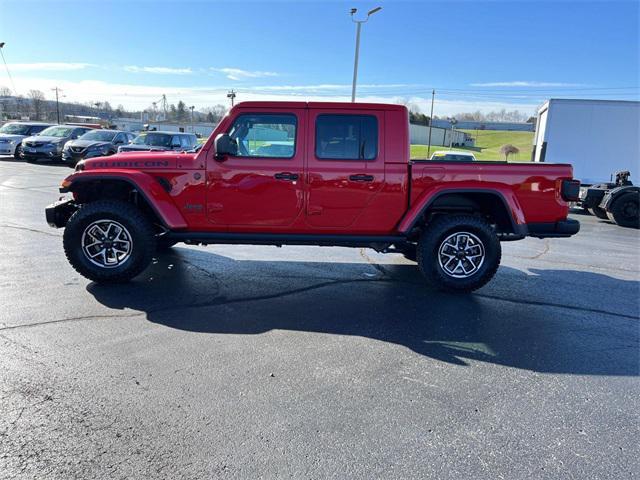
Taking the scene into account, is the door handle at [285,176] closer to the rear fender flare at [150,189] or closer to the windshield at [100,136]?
the rear fender flare at [150,189]

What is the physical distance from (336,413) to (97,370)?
5.71 ft

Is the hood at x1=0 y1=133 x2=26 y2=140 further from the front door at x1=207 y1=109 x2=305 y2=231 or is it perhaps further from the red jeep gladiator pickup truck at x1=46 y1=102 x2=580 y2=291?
the front door at x1=207 y1=109 x2=305 y2=231

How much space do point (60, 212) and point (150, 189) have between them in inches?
50.0

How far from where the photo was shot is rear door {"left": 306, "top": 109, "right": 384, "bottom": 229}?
16.0 ft

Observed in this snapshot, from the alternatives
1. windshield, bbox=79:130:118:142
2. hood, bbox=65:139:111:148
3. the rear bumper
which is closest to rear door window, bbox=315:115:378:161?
the rear bumper

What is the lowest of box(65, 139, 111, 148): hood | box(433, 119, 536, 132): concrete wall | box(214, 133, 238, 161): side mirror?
box(65, 139, 111, 148): hood

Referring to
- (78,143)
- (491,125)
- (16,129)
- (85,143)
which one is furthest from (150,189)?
(491,125)

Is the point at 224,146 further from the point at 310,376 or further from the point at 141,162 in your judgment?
the point at 310,376

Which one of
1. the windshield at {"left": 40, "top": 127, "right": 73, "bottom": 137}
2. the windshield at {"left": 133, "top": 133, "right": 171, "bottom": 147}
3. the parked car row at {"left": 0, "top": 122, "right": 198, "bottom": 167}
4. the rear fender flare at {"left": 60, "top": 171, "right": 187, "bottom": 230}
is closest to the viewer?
the rear fender flare at {"left": 60, "top": 171, "right": 187, "bottom": 230}

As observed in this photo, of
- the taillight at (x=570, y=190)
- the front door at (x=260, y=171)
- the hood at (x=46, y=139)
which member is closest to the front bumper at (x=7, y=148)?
the hood at (x=46, y=139)

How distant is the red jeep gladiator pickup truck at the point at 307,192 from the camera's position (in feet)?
16.0

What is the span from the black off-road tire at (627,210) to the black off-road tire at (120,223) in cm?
1118

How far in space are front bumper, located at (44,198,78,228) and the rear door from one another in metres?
2.87

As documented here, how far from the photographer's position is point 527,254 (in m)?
7.40
